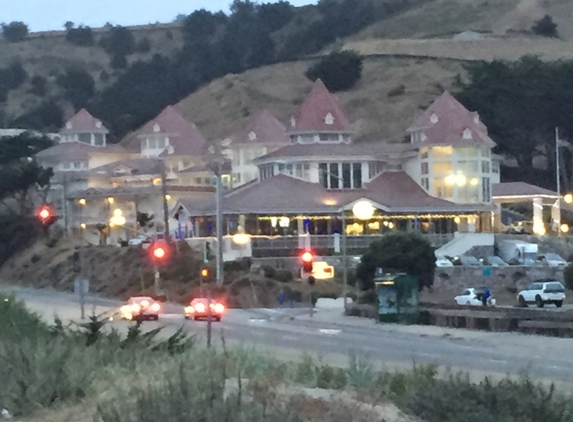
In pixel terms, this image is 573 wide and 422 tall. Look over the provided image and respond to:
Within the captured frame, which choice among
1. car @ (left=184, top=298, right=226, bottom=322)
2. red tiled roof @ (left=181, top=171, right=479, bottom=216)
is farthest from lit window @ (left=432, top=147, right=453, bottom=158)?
car @ (left=184, top=298, right=226, bottom=322)

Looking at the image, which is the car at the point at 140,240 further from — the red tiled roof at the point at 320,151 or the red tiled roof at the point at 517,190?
the red tiled roof at the point at 517,190

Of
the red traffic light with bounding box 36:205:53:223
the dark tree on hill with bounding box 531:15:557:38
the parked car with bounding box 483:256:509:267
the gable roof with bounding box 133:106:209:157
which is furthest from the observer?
the dark tree on hill with bounding box 531:15:557:38

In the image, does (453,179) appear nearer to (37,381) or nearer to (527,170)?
(527,170)

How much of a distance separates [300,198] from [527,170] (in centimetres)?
3780

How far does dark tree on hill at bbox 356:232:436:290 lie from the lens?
62781 millimetres

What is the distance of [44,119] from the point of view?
162 m

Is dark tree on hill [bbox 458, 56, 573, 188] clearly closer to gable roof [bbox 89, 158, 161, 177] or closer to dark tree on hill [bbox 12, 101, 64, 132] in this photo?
gable roof [bbox 89, 158, 161, 177]

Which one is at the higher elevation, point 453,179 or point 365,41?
point 365,41

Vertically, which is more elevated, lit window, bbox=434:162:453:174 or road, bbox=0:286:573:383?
lit window, bbox=434:162:453:174

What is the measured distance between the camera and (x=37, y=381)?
49.1ft

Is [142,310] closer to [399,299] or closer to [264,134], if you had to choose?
[399,299]

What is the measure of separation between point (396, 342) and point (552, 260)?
1512 inches

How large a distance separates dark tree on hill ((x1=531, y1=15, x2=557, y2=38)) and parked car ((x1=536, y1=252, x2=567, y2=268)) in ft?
314

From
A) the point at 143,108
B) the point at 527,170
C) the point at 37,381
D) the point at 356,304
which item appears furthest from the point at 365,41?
the point at 37,381
